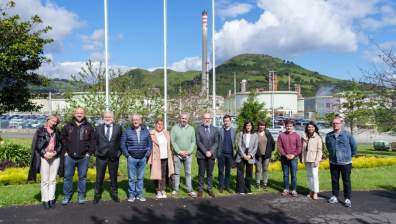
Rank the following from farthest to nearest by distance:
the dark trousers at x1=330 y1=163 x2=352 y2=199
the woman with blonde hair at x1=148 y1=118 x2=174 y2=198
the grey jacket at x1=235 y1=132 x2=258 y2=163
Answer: the grey jacket at x1=235 y1=132 x2=258 y2=163 → the woman with blonde hair at x1=148 y1=118 x2=174 y2=198 → the dark trousers at x1=330 y1=163 x2=352 y2=199

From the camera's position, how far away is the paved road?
7.82 m

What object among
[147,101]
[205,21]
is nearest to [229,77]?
[205,21]

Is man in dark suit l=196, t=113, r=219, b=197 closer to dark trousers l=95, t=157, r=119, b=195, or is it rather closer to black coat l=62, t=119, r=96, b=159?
dark trousers l=95, t=157, r=119, b=195

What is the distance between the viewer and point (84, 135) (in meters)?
8.72

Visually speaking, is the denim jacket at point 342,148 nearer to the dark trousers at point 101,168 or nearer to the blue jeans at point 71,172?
the dark trousers at point 101,168

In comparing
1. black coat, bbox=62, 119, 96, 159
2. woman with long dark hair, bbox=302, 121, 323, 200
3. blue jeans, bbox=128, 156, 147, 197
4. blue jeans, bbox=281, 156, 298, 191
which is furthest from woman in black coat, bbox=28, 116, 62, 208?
woman with long dark hair, bbox=302, 121, 323, 200

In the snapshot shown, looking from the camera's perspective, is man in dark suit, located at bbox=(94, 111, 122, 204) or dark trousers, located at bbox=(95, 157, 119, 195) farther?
dark trousers, located at bbox=(95, 157, 119, 195)

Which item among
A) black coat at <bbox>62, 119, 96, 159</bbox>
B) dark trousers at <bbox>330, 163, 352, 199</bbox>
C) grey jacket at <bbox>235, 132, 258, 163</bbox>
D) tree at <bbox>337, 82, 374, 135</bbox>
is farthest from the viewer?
tree at <bbox>337, 82, 374, 135</bbox>

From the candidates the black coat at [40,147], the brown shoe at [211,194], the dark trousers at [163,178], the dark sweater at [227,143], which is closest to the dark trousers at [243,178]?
the dark sweater at [227,143]

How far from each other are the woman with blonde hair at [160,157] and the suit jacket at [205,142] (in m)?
0.68

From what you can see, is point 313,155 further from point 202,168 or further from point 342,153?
point 202,168

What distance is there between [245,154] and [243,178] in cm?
56

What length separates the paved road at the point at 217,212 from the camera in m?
7.82

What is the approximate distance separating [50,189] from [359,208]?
6.23 m
